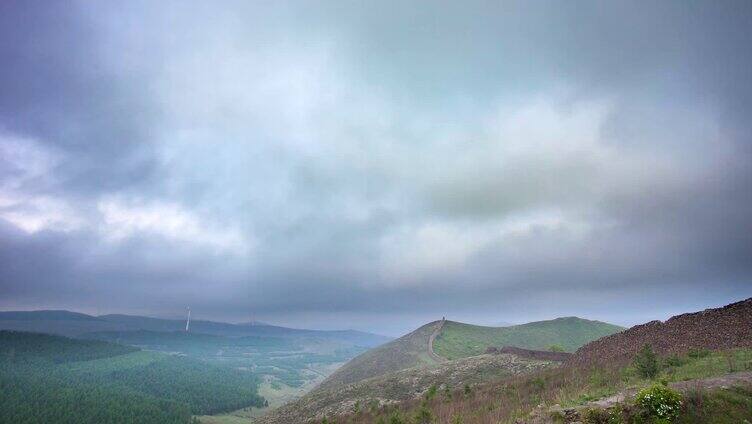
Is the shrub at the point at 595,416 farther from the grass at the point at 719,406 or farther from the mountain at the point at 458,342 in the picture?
the mountain at the point at 458,342

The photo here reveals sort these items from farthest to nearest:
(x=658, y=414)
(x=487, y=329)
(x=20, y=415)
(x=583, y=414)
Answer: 1. (x=20, y=415)
2. (x=487, y=329)
3. (x=583, y=414)
4. (x=658, y=414)

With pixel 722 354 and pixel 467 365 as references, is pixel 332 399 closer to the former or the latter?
pixel 467 365

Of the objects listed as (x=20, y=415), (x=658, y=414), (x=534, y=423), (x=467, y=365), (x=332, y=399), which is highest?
(x=658, y=414)

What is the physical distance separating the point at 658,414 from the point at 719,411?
371cm

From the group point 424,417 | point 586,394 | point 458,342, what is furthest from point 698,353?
point 458,342

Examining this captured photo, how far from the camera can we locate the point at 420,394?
56.9 metres

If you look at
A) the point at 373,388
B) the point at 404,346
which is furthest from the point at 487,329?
the point at 373,388

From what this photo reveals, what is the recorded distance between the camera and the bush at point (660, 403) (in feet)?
63.2

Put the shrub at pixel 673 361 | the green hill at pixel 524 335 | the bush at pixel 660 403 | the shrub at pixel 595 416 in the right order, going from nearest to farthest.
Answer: the bush at pixel 660 403 → the shrub at pixel 595 416 → the shrub at pixel 673 361 → the green hill at pixel 524 335

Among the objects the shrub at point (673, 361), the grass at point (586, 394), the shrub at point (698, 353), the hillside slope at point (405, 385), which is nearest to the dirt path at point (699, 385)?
the grass at point (586, 394)

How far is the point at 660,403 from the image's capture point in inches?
770

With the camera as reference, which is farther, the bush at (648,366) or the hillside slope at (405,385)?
the hillside slope at (405,385)

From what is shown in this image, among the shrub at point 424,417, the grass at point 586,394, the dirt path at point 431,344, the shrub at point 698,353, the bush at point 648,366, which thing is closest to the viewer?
the grass at point 586,394

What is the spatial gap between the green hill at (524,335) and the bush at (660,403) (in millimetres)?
91688
